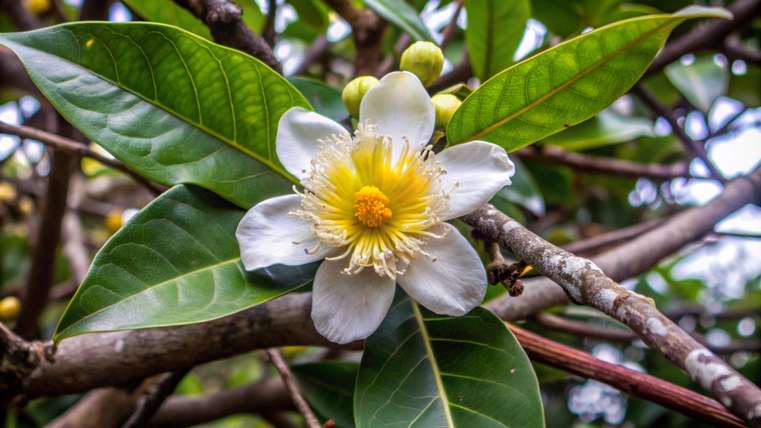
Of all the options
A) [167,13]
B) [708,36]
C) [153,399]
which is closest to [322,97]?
[167,13]

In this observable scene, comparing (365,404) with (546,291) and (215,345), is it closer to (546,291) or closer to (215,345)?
(215,345)

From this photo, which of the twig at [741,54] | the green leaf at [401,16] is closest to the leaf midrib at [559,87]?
the green leaf at [401,16]

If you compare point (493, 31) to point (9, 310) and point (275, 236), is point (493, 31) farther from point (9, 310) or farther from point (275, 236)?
point (9, 310)

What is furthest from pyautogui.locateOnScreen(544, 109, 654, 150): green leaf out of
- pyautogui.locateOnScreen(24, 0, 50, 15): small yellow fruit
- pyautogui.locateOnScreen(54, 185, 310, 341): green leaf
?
pyautogui.locateOnScreen(24, 0, 50, 15): small yellow fruit

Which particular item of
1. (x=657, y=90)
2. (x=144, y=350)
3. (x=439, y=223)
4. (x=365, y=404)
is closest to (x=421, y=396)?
(x=365, y=404)

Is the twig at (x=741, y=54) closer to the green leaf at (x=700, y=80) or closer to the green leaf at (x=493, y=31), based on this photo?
the green leaf at (x=700, y=80)

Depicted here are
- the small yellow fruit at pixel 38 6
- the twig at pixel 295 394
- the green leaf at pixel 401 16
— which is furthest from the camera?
the small yellow fruit at pixel 38 6
